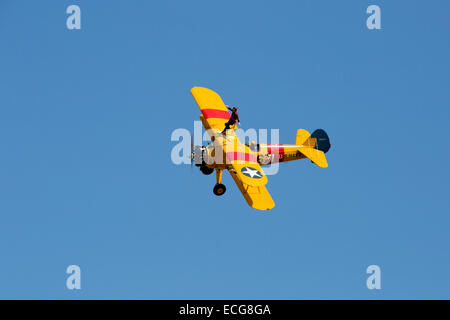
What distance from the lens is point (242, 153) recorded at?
3456cm

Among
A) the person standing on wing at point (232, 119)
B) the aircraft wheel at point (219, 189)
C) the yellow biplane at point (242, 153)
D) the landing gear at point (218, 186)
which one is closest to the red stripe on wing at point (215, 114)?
the yellow biplane at point (242, 153)

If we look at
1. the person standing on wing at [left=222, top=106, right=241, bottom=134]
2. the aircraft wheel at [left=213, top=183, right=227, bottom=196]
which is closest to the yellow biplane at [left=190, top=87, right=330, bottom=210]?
the aircraft wheel at [left=213, top=183, right=227, bottom=196]

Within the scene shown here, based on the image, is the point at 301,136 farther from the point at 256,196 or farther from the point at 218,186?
the point at 256,196

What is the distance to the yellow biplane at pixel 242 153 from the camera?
32281 millimetres

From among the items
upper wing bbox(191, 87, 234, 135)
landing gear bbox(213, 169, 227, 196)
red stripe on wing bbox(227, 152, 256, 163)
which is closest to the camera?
red stripe on wing bbox(227, 152, 256, 163)

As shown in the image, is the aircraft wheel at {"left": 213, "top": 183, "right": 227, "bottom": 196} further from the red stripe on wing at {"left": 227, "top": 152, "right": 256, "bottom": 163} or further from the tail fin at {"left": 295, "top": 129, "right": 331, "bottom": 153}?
the tail fin at {"left": 295, "top": 129, "right": 331, "bottom": 153}

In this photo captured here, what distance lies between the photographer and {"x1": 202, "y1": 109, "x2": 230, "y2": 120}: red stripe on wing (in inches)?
1519

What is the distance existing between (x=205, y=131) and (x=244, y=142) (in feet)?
9.85

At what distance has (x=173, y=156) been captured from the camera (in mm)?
33625

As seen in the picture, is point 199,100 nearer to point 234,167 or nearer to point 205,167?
point 205,167

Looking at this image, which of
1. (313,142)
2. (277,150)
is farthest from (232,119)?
(313,142)

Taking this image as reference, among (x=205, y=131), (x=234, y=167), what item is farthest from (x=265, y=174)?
(x=205, y=131)

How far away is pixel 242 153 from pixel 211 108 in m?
5.90

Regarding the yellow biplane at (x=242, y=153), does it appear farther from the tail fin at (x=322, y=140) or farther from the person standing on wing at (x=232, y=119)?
the person standing on wing at (x=232, y=119)
